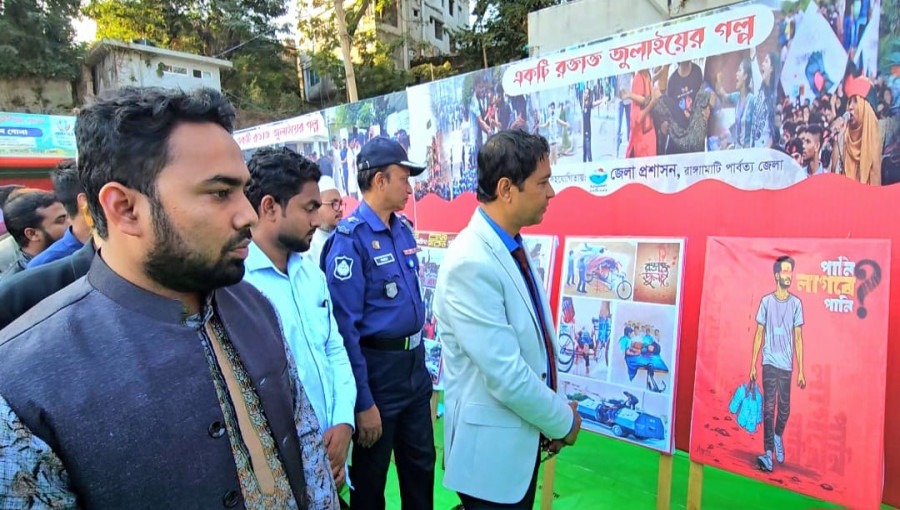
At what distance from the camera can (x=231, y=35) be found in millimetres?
20688

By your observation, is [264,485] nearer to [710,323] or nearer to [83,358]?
[83,358]

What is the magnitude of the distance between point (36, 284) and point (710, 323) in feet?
9.25

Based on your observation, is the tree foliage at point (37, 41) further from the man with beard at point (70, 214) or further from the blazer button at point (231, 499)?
the blazer button at point (231, 499)

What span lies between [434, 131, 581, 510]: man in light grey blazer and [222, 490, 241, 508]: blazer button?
83cm

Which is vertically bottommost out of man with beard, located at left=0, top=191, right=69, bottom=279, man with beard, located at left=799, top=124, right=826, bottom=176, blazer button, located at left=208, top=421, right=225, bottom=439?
blazer button, located at left=208, top=421, right=225, bottom=439

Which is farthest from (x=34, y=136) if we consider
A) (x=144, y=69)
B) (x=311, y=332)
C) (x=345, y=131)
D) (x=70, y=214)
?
(x=311, y=332)

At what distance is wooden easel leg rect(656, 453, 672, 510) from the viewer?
229 cm

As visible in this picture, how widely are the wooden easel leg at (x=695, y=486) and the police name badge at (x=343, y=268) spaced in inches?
71.8

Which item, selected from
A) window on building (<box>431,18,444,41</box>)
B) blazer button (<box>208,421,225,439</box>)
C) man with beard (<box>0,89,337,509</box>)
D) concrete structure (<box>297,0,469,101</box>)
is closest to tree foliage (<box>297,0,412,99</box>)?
concrete structure (<box>297,0,469,101</box>)

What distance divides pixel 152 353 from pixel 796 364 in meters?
2.42

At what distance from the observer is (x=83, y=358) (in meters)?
0.75

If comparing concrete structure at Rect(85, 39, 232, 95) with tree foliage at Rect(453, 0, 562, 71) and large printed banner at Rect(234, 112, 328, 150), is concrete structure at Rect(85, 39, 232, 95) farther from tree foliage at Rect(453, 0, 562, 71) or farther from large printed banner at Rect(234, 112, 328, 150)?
large printed banner at Rect(234, 112, 328, 150)

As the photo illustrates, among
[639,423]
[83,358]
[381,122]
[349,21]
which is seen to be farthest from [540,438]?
[349,21]

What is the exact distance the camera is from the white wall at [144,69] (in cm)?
1662
